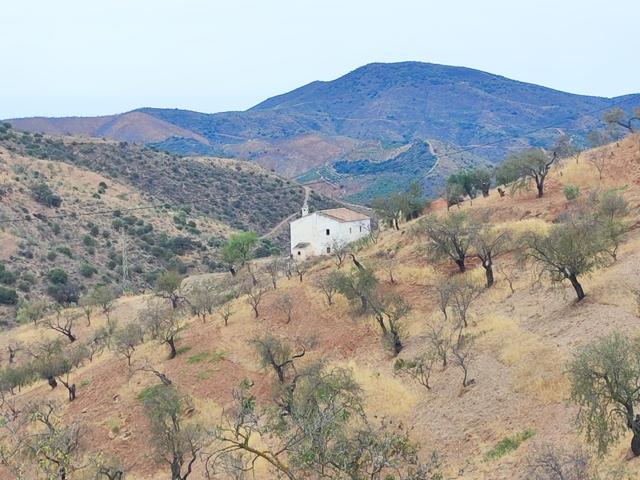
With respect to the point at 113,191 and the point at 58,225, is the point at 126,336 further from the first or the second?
the point at 113,191

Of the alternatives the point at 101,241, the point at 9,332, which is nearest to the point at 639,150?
the point at 9,332

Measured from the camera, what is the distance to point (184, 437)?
2300 centimetres

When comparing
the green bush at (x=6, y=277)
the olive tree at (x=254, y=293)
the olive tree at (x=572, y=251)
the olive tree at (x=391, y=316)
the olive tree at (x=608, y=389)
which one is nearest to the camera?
the olive tree at (x=608, y=389)

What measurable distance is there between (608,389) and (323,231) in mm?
48480

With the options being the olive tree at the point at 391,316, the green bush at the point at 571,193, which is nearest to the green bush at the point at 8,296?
the olive tree at the point at 391,316

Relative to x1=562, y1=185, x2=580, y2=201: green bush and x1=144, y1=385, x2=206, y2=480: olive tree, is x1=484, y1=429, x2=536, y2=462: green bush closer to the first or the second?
x1=144, y1=385, x2=206, y2=480: olive tree

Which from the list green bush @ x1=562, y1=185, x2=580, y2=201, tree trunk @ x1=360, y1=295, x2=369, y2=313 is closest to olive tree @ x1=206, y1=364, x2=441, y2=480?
tree trunk @ x1=360, y1=295, x2=369, y2=313

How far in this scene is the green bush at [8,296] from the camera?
184 feet

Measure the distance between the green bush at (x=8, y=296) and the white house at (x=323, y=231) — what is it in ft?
84.7

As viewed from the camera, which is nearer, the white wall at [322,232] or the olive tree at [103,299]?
the olive tree at [103,299]

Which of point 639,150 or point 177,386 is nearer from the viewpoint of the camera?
point 177,386

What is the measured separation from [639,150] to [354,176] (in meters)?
116

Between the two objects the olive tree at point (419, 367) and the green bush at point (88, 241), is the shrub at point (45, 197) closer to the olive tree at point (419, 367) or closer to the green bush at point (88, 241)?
the green bush at point (88, 241)

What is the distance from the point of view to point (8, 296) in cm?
5625
